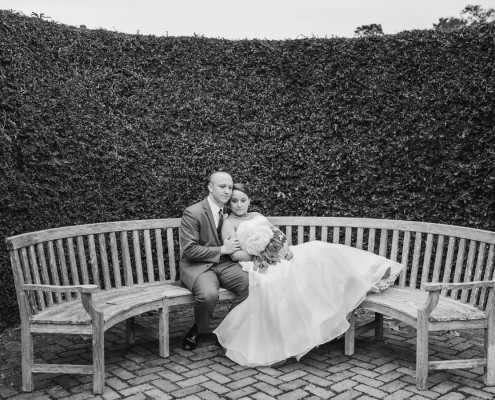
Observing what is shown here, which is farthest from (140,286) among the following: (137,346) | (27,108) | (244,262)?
(27,108)

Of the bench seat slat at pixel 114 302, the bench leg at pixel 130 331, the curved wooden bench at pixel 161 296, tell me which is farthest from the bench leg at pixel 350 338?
the bench leg at pixel 130 331

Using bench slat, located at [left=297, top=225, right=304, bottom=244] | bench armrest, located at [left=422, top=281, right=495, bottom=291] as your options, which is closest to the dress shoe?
bench slat, located at [left=297, top=225, right=304, bottom=244]

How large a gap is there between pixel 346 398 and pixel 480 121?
341 cm

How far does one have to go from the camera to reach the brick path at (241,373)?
416 cm

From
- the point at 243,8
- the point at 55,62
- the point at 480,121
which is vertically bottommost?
the point at 480,121

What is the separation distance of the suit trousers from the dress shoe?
9cm

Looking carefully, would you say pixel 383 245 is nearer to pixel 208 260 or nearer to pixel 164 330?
pixel 208 260

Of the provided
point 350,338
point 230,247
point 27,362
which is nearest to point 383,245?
point 350,338

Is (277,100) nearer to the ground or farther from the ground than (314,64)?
nearer to the ground

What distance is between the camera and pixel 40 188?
5668 millimetres

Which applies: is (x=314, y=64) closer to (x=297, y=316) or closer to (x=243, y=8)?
(x=297, y=316)

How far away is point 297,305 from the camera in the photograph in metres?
4.74

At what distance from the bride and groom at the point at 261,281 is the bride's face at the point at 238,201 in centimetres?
1

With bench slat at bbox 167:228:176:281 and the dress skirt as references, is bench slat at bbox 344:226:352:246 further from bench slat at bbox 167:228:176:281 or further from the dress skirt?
bench slat at bbox 167:228:176:281
